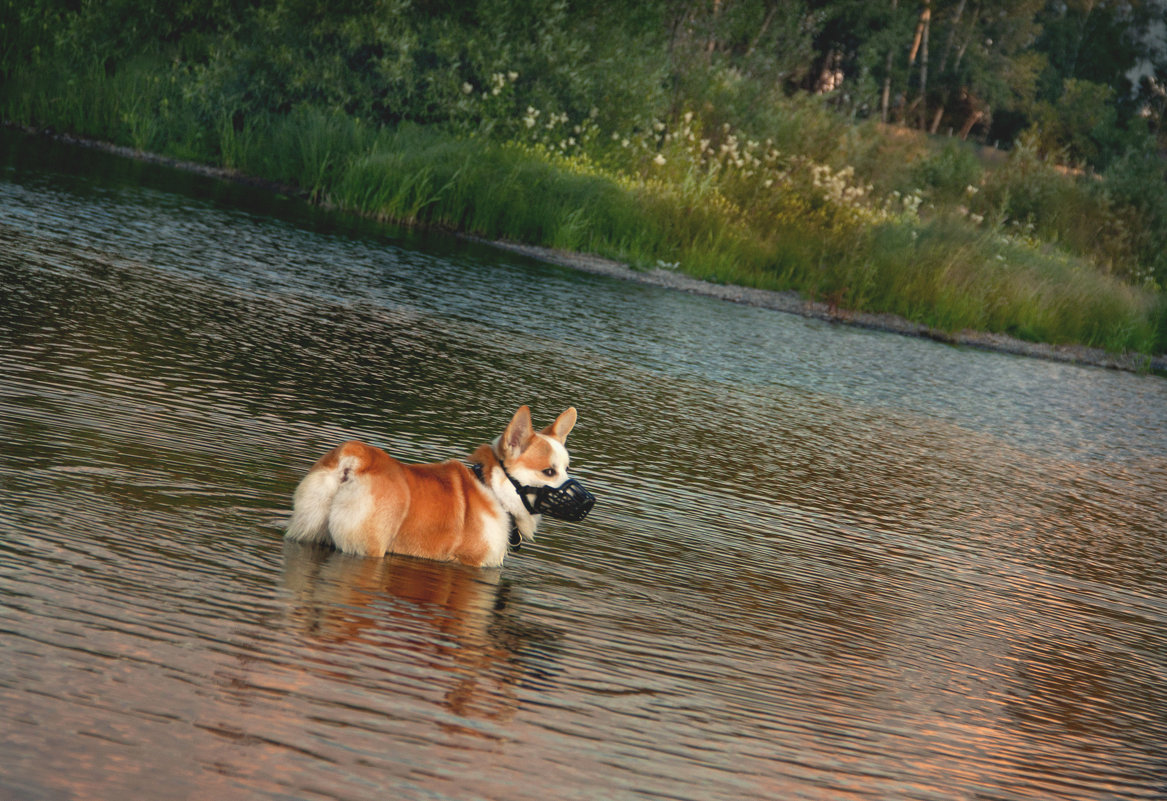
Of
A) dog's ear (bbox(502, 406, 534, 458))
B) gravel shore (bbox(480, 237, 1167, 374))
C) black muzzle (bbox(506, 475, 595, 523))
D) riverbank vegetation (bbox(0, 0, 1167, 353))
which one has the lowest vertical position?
gravel shore (bbox(480, 237, 1167, 374))

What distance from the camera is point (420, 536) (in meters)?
6.14

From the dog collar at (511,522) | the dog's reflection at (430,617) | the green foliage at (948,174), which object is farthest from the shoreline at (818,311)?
the dog's reflection at (430,617)

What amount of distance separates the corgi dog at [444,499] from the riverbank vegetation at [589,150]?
1733cm

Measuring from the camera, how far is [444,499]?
20.1 feet

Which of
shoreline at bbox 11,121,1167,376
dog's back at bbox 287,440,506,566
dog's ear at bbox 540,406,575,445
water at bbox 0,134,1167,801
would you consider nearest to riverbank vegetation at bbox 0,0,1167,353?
shoreline at bbox 11,121,1167,376

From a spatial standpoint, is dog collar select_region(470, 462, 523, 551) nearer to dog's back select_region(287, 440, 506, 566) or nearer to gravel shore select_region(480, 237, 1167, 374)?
dog's back select_region(287, 440, 506, 566)

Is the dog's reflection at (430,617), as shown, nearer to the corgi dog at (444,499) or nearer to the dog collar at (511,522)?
the corgi dog at (444,499)

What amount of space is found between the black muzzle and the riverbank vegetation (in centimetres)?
1734

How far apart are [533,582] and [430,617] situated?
37.5 inches

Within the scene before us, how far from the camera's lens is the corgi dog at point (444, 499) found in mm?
5766

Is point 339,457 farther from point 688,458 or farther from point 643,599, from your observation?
point 688,458

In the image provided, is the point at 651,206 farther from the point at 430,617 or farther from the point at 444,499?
the point at 430,617

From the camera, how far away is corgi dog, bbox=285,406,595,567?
227 inches

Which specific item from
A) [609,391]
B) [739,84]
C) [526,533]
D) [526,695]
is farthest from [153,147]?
[526,695]
